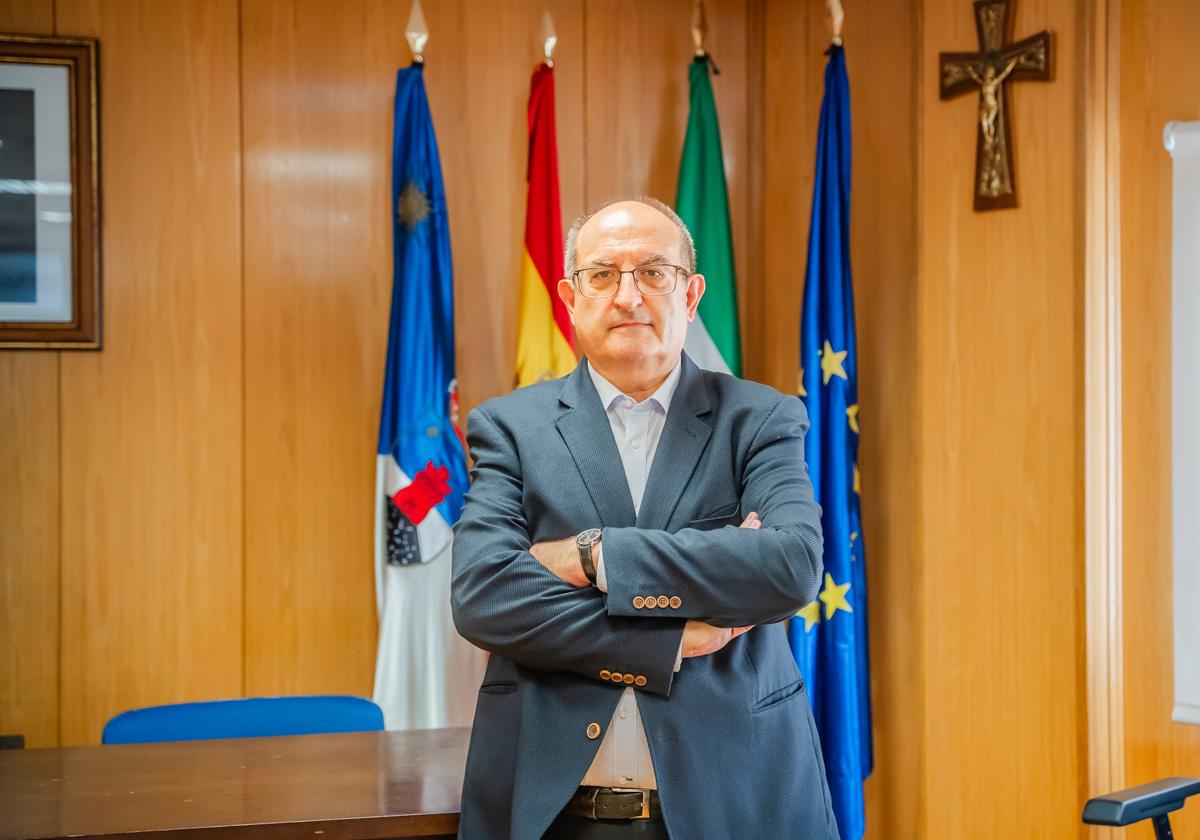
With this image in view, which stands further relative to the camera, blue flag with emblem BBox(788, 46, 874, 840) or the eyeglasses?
blue flag with emblem BBox(788, 46, 874, 840)

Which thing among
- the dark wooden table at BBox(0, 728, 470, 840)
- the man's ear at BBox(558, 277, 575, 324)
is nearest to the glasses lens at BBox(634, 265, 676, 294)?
the man's ear at BBox(558, 277, 575, 324)

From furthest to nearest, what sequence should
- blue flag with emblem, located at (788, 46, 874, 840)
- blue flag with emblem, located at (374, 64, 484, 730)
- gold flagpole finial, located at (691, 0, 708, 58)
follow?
gold flagpole finial, located at (691, 0, 708, 58) < blue flag with emblem, located at (374, 64, 484, 730) < blue flag with emblem, located at (788, 46, 874, 840)

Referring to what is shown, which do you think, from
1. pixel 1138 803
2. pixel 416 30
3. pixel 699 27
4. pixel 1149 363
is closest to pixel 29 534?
pixel 416 30

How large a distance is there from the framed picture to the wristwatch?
7.44 ft

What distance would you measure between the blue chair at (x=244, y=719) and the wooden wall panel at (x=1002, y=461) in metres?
1.56

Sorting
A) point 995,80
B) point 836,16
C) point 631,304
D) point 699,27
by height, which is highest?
point 699,27

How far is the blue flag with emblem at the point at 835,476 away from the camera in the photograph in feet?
9.93

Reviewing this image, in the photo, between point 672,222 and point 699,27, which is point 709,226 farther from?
point 672,222

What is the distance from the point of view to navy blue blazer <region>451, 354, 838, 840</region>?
1537 mm

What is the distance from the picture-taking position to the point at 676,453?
1.71 meters

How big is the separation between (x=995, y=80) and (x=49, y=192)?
2726 millimetres

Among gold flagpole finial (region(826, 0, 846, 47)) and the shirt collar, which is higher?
gold flagpole finial (region(826, 0, 846, 47))

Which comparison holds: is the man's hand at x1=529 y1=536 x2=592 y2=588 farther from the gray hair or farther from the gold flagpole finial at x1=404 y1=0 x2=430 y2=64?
the gold flagpole finial at x1=404 y1=0 x2=430 y2=64

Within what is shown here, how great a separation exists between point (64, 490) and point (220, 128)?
47.7 inches
